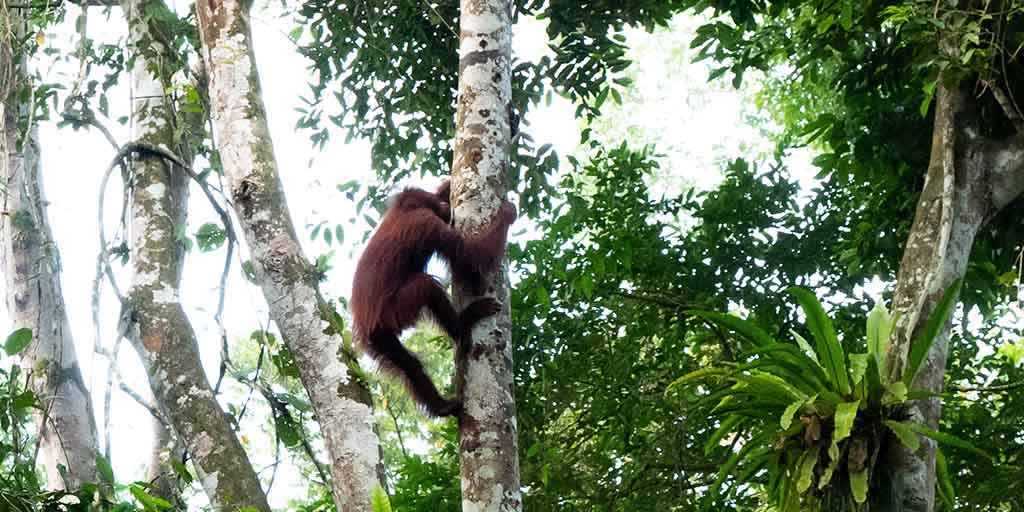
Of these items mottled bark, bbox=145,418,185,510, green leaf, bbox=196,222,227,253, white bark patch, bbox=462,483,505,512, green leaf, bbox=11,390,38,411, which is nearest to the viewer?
white bark patch, bbox=462,483,505,512

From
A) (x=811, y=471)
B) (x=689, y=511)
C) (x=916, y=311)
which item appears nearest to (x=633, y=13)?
(x=689, y=511)

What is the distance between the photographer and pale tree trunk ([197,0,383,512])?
9.50 ft

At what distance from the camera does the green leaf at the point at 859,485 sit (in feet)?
9.86

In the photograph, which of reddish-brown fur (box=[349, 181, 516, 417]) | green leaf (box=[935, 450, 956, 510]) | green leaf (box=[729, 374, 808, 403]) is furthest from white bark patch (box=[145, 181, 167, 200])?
green leaf (box=[935, 450, 956, 510])

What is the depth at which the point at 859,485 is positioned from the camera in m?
3.03

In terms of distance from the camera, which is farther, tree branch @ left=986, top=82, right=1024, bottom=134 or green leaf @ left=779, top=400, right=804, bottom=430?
tree branch @ left=986, top=82, right=1024, bottom=134

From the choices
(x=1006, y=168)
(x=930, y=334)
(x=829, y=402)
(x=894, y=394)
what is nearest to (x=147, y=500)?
(x=829, y=402)

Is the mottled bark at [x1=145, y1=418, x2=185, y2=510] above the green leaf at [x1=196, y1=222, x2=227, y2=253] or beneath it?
beneath

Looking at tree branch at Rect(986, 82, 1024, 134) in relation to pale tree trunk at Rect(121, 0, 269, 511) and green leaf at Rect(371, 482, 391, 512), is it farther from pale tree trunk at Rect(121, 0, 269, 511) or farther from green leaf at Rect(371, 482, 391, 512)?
pale tree trunk at Rect(121, 0, 269, 511)

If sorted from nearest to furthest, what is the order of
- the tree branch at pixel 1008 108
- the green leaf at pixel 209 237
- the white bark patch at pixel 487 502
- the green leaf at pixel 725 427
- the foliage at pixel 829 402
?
the white bark patch at pixel 487 502, the foliage at pixel 829 402, the green leaf at pixel 725 427, the tree branch at pixel 1008 108, the green leaf at pixel 209 237

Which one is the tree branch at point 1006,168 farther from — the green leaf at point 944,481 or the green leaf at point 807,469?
the green leaf at point 807,469

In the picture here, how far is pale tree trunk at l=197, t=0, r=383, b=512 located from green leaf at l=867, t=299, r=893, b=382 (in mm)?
1298

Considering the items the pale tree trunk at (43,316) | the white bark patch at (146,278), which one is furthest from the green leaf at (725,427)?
the pale tree trunk at (43,316)

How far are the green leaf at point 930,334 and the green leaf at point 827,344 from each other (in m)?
0.18
